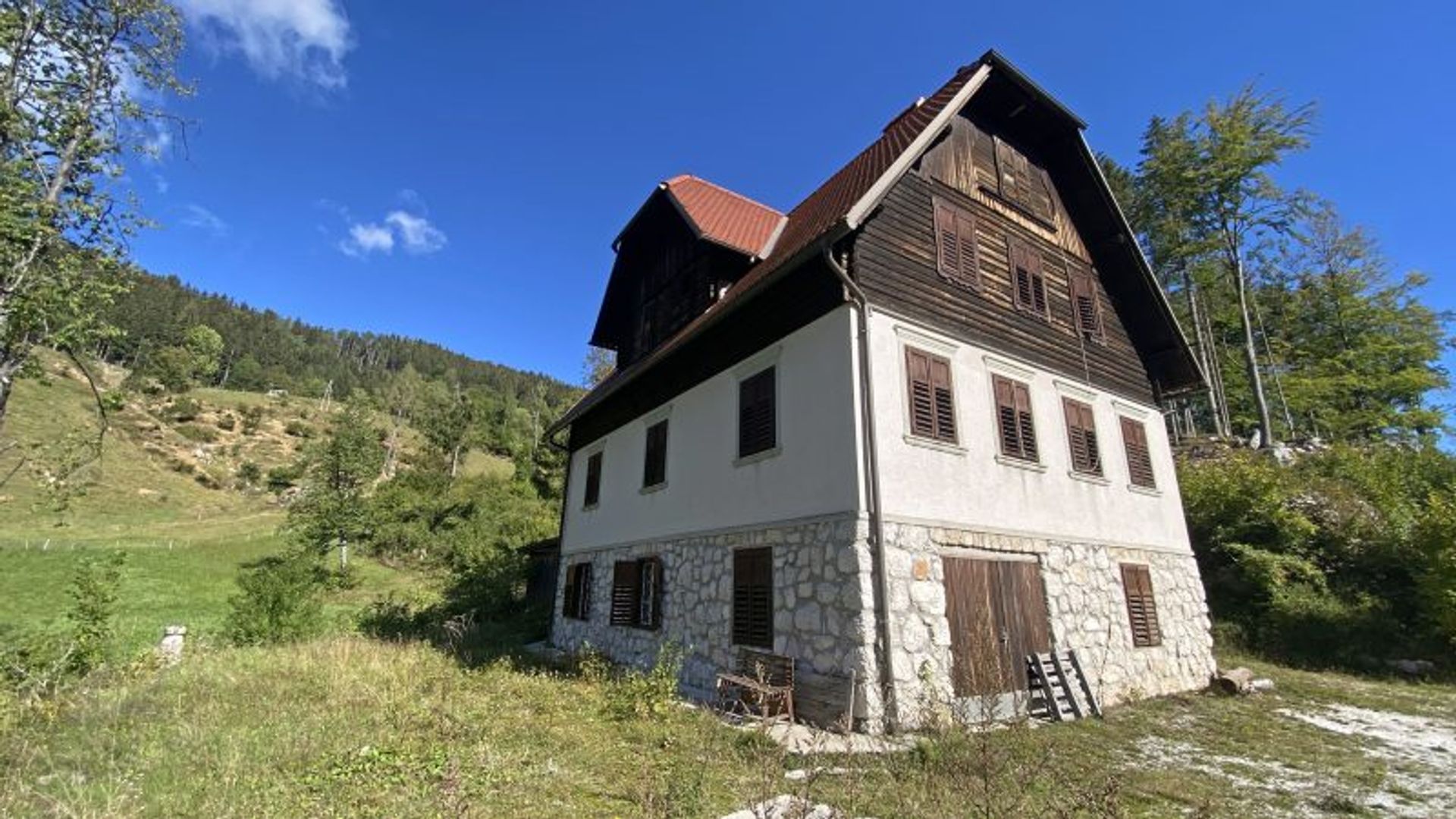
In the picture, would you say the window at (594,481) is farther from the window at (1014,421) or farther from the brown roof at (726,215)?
the window at (1014,421)

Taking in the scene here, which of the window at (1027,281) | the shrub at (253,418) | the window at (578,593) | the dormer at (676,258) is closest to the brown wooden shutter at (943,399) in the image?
the window at (1027,281)

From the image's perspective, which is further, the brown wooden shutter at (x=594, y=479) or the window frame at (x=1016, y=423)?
the brown wooden shutter at (x=594, y=479)

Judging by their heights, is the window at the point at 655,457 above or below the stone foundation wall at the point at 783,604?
above

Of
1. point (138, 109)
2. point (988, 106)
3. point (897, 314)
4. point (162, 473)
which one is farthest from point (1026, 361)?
point (162, 473)

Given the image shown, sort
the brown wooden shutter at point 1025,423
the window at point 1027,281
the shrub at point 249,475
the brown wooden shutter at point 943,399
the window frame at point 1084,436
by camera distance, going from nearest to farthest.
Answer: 1. the brown wooden shutter at point 943,399
2. the brown wooden shutter at point 1025,423
3. the window frame at point 1084,436
4. the window at point 1027,281
5. the shrub at point 249,475

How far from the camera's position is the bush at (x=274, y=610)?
1554 centimetres

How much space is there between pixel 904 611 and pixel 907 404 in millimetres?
3044

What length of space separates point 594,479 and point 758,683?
32.5 ft

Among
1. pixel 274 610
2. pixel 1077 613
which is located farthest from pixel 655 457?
pixel 274 610

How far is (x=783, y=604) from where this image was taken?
9.65 meters

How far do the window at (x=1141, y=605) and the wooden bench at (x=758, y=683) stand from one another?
693 cm

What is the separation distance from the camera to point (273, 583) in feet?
53.1

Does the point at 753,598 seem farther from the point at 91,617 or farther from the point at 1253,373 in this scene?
the point at 1253,373

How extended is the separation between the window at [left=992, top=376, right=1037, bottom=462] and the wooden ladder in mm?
3267
